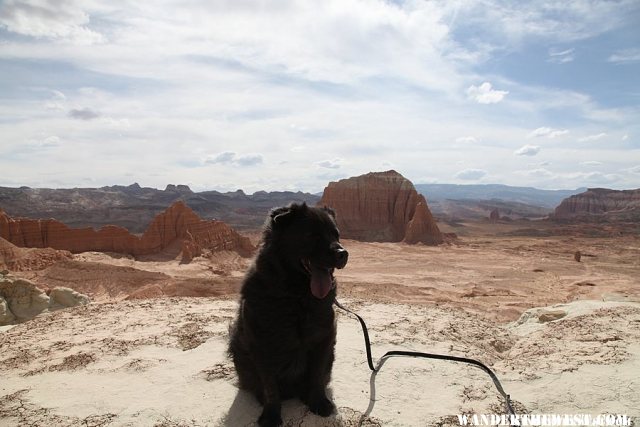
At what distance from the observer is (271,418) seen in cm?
336

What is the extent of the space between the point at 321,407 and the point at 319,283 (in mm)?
1254

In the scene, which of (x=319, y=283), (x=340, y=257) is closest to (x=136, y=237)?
(x=319, y=283)

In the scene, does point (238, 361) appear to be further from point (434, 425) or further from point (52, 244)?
point (52, 244)

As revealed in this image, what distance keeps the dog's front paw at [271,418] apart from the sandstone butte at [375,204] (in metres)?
45.0

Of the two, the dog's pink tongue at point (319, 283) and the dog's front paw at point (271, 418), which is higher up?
the dog's pink tongue at point (319, 283)

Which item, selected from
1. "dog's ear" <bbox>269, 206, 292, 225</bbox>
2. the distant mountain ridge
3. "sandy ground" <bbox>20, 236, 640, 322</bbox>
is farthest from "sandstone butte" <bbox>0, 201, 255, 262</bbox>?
the distant mountain ridge

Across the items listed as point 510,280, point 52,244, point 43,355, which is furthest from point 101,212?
point 43,355

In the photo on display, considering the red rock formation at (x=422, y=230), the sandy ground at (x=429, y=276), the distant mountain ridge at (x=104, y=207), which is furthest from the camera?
Answer: the distant mountain ridge at (x=104, y=207)

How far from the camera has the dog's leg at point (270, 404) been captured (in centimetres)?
Answer: 334

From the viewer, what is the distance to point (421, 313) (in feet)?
25.0

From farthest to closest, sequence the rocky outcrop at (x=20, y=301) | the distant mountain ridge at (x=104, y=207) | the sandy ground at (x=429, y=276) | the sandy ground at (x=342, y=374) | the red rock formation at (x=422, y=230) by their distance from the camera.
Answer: the distant mountain ridge at (x=104, y=207), the red rock formation at (x=422, y=230), the sandy ground at (x=429, y=276), the rocky outcrop at (x=20, y=301), the sandy ground at (x=342, y=374)

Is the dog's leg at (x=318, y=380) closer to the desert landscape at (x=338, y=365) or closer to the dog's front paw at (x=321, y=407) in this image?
the dog's front paw at (x=321, y=407)

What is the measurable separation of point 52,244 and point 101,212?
66.9 meters

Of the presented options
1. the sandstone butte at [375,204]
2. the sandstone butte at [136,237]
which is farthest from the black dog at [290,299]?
the sandstone butte at [375,204]
